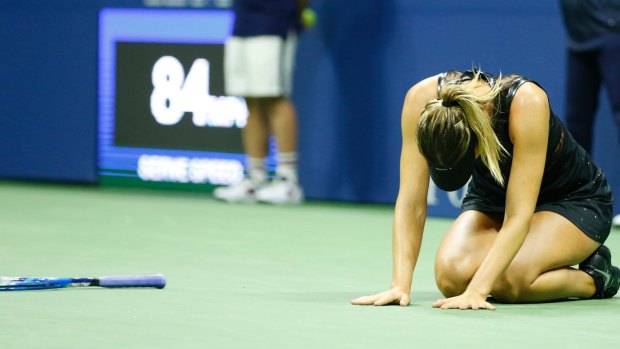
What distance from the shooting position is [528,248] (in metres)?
3.94

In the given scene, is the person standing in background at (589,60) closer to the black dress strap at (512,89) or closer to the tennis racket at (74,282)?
the black dress strap at (512,89)

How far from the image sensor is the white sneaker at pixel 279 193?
24.5 feet

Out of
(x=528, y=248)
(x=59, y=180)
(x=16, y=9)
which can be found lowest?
(x=59, y=180)

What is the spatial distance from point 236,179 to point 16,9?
2113mm

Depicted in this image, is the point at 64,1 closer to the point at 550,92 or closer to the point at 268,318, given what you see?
the point at 550,92

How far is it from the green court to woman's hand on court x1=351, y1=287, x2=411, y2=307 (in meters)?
0.05

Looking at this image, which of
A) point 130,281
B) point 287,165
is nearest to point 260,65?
point 287,165

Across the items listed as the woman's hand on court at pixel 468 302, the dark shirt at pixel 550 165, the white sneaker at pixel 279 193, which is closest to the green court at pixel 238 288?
the woman's hand on court at pixel 468 302

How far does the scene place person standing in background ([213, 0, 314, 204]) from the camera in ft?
24.2

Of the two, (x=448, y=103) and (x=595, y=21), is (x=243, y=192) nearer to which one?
(x=595, y=21)

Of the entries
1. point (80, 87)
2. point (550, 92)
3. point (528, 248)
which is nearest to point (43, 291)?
point (528, 248)

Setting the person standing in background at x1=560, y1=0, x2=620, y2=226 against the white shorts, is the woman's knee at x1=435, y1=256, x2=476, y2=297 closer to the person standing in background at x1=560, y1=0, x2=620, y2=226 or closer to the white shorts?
the person standing in background at x1=560, y1=0, x2=620, y2=226

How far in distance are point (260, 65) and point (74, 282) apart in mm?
3586

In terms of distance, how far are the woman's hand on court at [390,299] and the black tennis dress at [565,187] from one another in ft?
1.73
